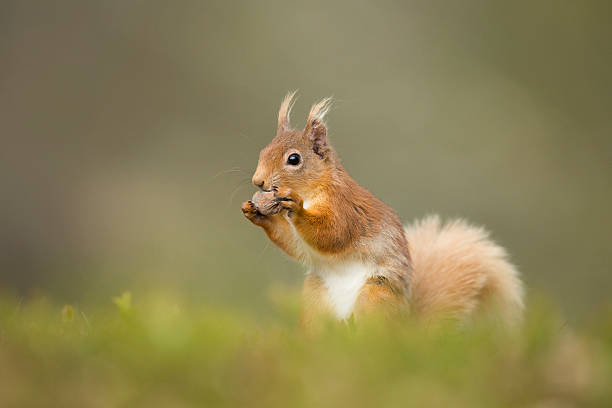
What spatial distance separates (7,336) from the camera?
0.73m

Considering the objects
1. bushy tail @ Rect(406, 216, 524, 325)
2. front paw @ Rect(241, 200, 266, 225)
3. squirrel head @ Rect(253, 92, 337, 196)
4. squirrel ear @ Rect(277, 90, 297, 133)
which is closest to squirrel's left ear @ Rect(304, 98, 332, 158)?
squirrel head @ Rect(253, 92, 337, 196)

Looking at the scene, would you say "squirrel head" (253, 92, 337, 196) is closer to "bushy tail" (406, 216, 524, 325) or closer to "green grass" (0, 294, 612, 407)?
"bushy tail" (406, 216, 524, 325)

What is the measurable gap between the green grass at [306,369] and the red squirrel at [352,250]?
85cm

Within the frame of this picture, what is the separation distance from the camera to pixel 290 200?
Result: 1641 millimetres

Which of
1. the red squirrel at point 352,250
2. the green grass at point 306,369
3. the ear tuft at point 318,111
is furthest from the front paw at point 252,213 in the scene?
the green grass at point 306,369

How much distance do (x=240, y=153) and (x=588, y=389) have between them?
181 inches

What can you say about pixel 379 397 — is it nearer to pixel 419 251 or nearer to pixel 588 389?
pixel 588 389

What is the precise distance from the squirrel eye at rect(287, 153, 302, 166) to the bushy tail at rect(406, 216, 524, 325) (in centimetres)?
45

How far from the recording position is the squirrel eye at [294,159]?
1.81m

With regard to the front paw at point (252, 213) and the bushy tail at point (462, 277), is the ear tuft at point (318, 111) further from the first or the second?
the bushy tail at point (462, 277)

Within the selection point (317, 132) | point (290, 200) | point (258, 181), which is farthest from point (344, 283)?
point (317, 132)

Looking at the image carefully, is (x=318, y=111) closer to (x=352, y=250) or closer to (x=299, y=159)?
(x=299, y=159)

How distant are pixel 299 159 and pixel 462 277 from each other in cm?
56

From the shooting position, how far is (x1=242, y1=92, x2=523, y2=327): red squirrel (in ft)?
5.25
